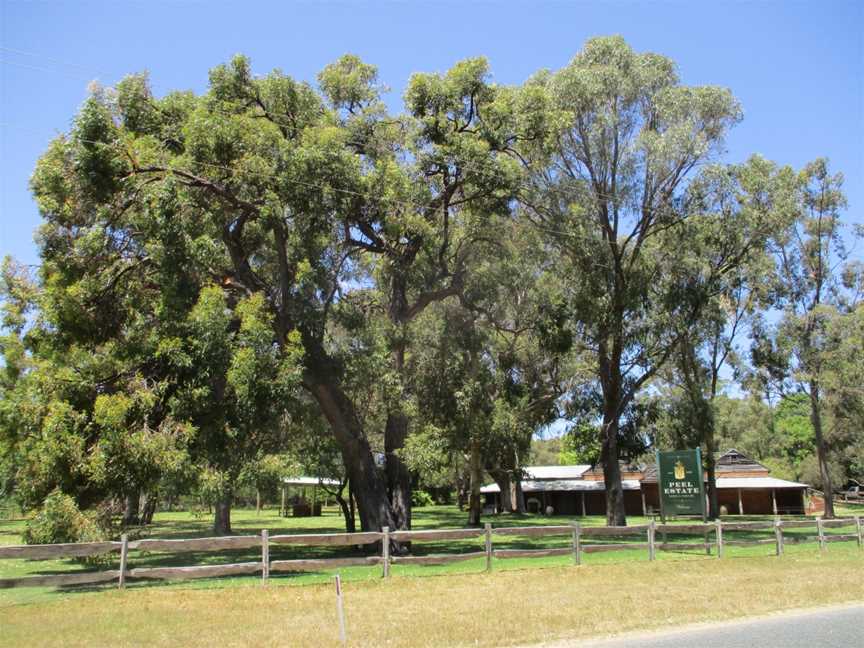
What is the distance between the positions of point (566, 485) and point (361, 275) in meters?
37.0

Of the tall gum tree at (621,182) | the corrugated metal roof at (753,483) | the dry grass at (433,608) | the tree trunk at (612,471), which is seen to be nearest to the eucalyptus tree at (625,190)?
the tall gum tree at (621,182)

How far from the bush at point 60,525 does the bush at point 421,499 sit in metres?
53.6

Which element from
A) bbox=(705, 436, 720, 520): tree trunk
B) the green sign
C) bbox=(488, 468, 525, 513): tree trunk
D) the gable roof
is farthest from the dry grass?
the gable roof

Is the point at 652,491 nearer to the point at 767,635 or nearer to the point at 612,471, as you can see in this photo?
the point at 612,471

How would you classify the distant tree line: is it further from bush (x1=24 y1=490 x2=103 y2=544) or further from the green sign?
the green sign

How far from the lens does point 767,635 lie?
9914 millimetres

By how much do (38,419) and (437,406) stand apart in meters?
12.2

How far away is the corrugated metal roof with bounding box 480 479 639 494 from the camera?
56.3 m

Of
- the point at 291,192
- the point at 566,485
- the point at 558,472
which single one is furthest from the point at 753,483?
the point at 291,192

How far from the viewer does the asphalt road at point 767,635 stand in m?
9.27

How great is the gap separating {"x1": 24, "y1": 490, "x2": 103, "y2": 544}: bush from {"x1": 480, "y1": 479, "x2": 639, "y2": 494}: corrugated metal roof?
1803 inches

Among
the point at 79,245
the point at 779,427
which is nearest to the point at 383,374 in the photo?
the point at 79,245

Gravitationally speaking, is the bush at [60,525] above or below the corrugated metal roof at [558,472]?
above

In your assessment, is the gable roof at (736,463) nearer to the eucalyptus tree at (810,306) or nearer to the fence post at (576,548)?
the eucalyptus tree at (810,306)
